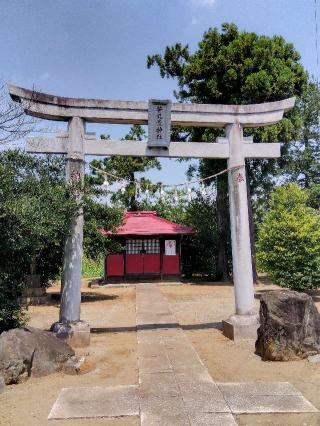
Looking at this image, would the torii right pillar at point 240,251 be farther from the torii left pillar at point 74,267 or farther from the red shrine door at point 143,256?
the red shrine door at point 143,256

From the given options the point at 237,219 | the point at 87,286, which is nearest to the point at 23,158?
the point at 237,219

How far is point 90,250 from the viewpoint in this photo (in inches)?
603

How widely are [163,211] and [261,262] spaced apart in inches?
907

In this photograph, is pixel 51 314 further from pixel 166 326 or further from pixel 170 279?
pixel 170 279

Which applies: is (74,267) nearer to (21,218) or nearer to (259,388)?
(21,218)

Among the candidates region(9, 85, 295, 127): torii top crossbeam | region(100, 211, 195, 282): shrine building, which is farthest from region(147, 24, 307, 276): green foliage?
region(9, 85, 295, 127): torii top crossbeam

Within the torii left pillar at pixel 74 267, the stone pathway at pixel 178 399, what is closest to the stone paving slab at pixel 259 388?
the stone pathway at pixel 178 399

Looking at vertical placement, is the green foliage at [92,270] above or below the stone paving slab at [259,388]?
above

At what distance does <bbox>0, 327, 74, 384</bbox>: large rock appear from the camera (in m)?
5.71

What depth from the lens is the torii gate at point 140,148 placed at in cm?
809

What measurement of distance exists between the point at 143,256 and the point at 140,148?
14.9 metres

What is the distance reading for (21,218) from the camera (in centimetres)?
648

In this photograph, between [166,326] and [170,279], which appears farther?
[170,279]

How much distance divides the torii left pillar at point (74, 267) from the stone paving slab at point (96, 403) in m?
2.67
